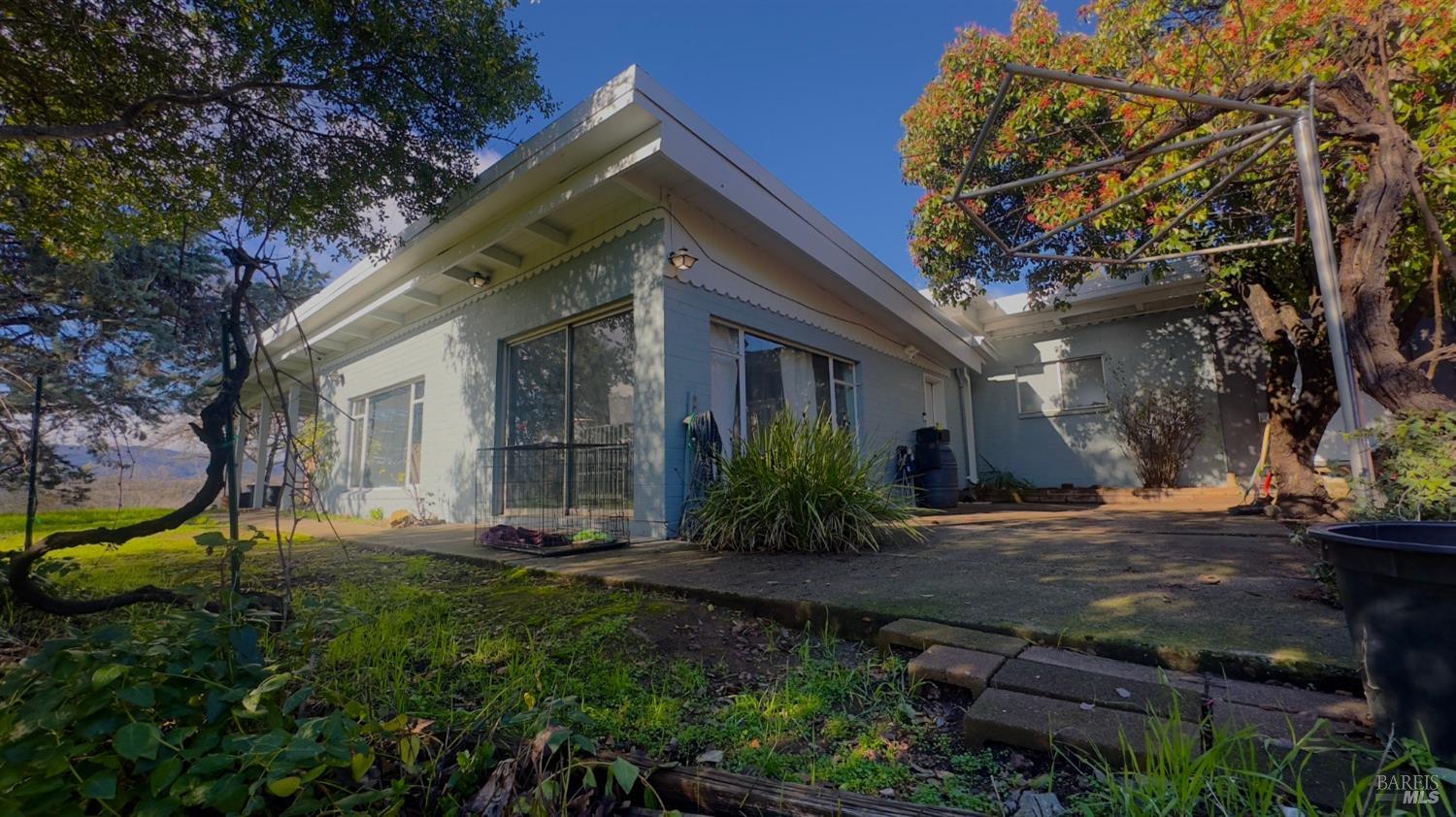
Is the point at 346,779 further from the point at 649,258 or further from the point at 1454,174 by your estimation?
the point at 1454,174

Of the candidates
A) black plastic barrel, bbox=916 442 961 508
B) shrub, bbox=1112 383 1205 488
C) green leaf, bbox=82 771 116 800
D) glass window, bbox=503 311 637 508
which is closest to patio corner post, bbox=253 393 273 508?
glass window, bbox=503 311 637 508

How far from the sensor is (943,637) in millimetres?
1835

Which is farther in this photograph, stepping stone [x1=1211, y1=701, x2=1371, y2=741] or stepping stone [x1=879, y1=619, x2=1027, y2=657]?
stepping stone [x1=879, y1=619, x2=1027, y2=657]

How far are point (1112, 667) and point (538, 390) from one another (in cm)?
557

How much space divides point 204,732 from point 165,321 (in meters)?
14.0

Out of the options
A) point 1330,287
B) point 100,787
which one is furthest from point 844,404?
point 100,787

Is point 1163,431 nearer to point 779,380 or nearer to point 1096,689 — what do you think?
point 779,380

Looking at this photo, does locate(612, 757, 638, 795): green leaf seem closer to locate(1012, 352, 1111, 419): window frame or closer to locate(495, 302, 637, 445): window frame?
locate(495, 302, 637, 445): window frame

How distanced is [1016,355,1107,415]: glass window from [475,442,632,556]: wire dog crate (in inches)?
303

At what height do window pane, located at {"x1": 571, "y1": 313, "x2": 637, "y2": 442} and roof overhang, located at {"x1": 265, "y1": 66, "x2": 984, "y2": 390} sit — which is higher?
roof overhang, located at {"x1": 265, "y1": 66, "x2": 984, "y2": 390}

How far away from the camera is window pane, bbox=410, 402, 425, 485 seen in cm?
758

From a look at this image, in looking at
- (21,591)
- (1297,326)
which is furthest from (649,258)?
(1297,326)

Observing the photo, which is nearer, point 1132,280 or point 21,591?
point 21,591

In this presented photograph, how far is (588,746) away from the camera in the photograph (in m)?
1.08
